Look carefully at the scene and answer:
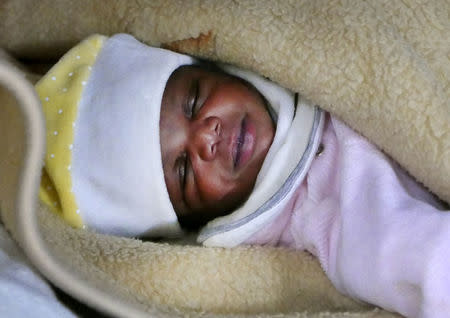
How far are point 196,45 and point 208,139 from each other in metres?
0.15

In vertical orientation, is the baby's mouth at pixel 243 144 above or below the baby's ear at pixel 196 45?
below

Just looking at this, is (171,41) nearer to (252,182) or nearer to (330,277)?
(252,182)

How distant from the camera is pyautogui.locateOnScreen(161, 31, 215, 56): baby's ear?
931mm

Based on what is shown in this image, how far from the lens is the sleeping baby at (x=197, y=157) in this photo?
34.2 inches

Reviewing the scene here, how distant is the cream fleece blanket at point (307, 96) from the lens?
0.79 meters

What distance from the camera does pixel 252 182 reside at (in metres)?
0.93

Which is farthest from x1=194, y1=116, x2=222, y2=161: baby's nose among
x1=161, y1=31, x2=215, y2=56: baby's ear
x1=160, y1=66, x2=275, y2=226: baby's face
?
x1=161, y1=31, x2=215, y2=56: baby's ear

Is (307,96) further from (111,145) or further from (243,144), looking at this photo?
(111,145)

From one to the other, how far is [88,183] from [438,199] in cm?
47

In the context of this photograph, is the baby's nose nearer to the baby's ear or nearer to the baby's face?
the baby's face

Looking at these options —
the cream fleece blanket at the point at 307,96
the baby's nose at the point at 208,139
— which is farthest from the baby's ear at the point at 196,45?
the baby's nose at the point at 208,139

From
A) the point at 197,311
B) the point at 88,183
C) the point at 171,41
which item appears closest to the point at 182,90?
the point at 171,41

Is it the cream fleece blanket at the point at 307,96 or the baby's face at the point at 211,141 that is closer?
the cream fleece blanket at the point at 307,96

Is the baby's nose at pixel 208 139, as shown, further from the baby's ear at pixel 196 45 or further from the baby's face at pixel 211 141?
the baby's ear at pixel 196 45
